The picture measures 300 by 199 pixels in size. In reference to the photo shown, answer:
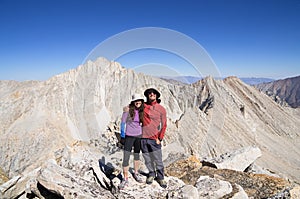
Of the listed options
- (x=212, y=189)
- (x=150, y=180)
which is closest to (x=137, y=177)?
(x=150, y=180)

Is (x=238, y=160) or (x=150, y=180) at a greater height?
(x=150, y=180)

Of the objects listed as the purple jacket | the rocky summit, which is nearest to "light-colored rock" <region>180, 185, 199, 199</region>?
the rocky summit

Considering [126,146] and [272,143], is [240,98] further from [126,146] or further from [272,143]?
[126,146]

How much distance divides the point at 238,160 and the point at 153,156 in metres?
4.46

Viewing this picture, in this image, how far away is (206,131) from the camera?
2931 centimetres

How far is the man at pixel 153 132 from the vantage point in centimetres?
488

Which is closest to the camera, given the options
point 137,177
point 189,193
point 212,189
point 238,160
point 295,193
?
point 295,193

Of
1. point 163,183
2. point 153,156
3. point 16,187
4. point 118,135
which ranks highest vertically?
point 153,156

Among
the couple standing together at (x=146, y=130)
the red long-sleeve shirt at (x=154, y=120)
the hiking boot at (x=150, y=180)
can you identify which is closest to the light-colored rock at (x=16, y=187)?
the couple standing together at (x=146, y=130)

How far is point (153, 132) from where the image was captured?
4.99 m

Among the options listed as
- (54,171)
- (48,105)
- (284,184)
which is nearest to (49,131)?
(48,105)

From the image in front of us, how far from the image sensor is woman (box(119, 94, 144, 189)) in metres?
4.79

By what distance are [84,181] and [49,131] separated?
68.1 ft

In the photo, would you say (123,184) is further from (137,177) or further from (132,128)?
(132,128)
